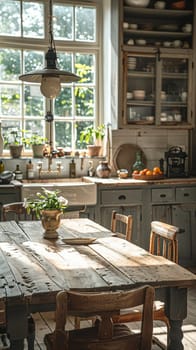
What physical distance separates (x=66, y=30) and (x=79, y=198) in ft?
6.71

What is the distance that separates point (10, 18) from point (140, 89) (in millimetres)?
1625

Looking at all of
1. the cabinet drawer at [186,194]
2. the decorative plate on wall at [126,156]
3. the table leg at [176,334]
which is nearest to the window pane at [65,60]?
the decorative plate on wall at [126,156]

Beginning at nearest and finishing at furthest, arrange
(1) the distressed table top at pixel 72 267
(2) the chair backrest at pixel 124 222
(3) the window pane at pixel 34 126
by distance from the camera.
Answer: (1) the distressed table top at pixel 72 267 → (2) the chair backrest at pixel 124 222 → (3) the window pane at pixel 34 126

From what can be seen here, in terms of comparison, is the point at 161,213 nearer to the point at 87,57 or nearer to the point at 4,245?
the point at 87,57

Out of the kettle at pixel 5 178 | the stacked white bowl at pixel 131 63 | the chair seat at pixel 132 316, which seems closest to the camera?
the chair seat at pixel 132 316

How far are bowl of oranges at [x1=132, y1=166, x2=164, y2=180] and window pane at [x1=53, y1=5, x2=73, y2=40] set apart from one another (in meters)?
1.75

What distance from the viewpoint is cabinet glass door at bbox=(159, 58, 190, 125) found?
546 centimetres

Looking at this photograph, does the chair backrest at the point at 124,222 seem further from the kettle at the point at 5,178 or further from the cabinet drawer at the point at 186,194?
the cabinet drawer at the point at 186,194

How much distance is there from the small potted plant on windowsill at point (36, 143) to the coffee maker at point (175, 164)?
54.7 inches

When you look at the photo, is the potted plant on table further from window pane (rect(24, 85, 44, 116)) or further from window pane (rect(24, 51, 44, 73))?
window pane (rect(24, 51, 44, 73))

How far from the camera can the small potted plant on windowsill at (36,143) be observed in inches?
211

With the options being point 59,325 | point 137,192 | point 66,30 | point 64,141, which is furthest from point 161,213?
point 59,325

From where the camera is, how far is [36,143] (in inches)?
212

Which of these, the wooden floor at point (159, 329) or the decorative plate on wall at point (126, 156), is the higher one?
the decorative plate on wall at point (126, 156)
